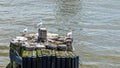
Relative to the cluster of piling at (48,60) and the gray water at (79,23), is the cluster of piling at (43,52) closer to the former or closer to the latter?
the cluster of piling at (48,60)

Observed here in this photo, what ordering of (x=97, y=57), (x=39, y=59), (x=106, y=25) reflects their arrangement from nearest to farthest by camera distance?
(x=39, y=59), (x=97, y=57), (x=106, y=25)

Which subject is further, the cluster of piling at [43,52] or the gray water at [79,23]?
the gray water at [79,23]

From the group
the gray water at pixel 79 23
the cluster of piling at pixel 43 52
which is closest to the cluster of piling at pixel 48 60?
the cluster of piling at pixel 43 52

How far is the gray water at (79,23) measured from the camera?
92.2ft

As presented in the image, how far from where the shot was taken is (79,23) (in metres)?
39.4

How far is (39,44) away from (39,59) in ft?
4.66

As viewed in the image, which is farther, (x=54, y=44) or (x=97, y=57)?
(x=97, y=57)

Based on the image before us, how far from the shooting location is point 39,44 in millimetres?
16766

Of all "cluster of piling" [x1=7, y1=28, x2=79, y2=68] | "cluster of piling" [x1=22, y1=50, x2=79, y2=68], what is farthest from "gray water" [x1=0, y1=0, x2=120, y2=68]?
"cluster of piling" [x1=22, y1=50, x2=79, y2=68]

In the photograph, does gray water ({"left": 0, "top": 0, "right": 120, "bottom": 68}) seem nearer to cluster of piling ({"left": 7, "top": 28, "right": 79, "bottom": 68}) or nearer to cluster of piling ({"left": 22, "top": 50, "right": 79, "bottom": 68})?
cluster of piling ({"left": 7, "top": 28, "right": 79, "bottom": 68})

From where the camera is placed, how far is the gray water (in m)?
28.1

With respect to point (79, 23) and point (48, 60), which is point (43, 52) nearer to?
point (48, 60)

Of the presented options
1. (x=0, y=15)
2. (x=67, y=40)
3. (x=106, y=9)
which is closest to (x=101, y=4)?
(x=106, y=9)

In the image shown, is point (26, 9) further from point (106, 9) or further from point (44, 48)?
point (44, 48)
